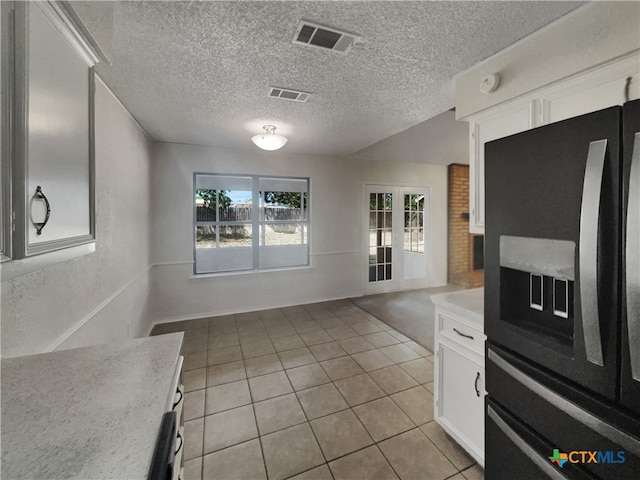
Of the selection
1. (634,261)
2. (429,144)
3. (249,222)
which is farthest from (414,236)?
(634,261)

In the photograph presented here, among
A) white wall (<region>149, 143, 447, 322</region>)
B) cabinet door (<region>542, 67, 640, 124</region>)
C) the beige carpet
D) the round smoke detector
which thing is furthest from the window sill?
cabinet door (<region>542, 67, 640, 124</region>)

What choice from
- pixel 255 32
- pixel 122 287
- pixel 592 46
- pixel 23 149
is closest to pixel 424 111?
pixel 592 46

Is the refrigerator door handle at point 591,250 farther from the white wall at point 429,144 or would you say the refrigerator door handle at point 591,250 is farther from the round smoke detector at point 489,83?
the white wall at point 429,144

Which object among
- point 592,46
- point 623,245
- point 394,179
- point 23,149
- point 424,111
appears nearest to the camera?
point 23,149

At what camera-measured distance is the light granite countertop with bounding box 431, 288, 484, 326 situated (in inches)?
60.9

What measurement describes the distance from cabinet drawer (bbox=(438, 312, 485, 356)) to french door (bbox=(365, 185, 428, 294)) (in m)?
3.43

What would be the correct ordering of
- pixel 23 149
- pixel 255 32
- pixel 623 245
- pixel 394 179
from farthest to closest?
pixel 394 179
pixel 255 32
pixel 623 245
pixel 23 149

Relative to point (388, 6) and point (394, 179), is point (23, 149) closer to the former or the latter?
point (388, 6)

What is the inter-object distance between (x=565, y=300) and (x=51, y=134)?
5.98 feet

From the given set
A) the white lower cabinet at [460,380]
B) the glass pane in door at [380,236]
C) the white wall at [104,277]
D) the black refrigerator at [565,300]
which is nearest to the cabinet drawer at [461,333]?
the white lower cabinet at [460,380]

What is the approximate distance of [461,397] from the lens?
64.9 inches

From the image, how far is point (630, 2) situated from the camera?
1.21 meters

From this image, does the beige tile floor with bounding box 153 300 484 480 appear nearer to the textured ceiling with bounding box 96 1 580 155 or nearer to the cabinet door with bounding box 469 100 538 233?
the cabinet door with bounding box 469 100 538 233

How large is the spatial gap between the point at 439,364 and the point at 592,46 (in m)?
1.94
